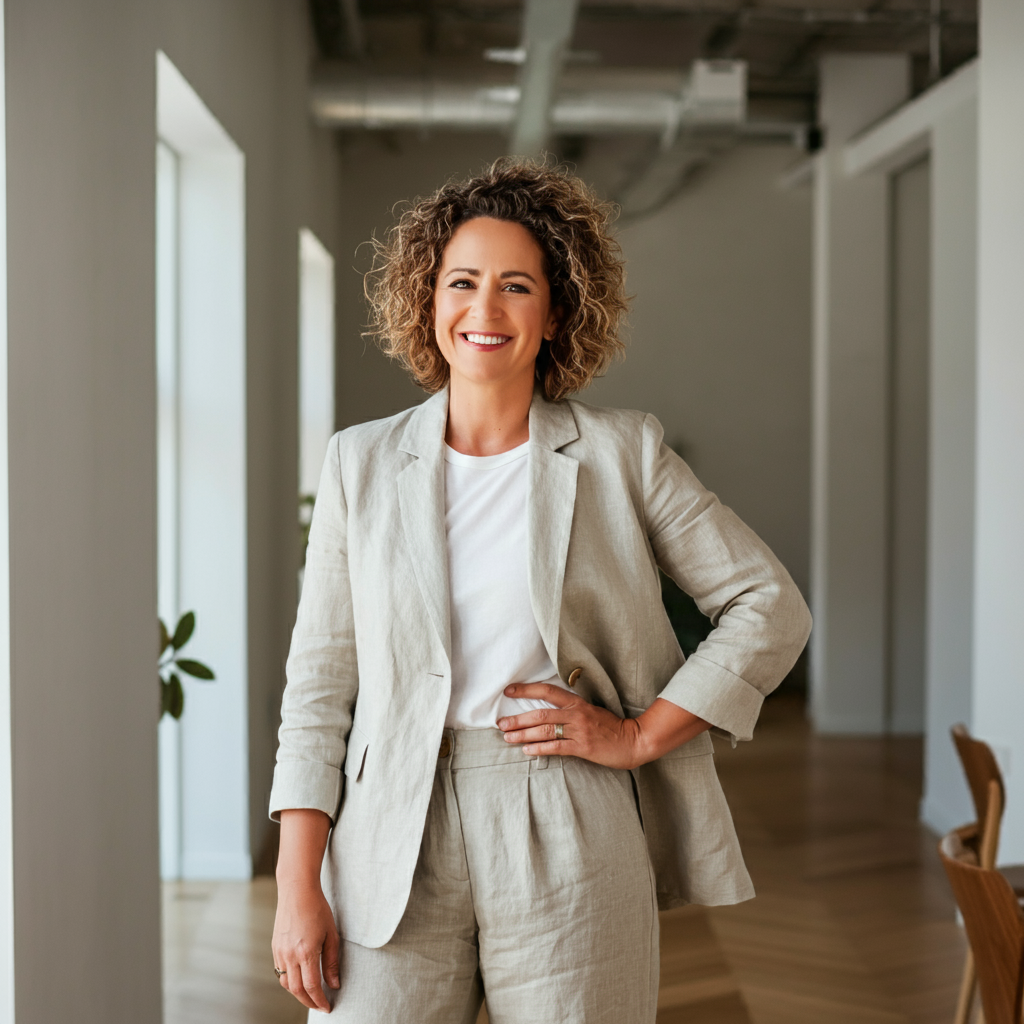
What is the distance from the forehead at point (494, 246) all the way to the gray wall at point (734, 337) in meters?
6.33

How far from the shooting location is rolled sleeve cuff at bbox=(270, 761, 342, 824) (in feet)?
4.28

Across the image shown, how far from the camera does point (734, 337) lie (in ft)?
25.9

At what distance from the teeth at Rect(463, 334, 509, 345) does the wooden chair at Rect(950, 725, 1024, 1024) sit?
5.02ft

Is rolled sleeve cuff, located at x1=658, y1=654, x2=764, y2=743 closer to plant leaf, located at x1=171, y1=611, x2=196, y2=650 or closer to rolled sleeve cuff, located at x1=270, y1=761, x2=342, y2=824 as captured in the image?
rolled sleeve cuff, located at x1=270, y1=761, x2=342, y2=824

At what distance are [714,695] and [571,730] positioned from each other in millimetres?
176

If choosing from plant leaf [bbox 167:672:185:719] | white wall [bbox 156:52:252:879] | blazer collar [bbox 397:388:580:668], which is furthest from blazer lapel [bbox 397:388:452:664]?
white wall [bbox 156:52:252:879]

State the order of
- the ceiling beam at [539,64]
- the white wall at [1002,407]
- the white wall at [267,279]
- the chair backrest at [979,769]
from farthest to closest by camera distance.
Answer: the ceiling beam at [539,64] → the white wall at [267,279] → the white wall at [1002,407] → the chair backrest at [979,769]

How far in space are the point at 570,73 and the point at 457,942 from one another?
5257 millimetres

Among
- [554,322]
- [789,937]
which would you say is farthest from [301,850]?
[789,937]

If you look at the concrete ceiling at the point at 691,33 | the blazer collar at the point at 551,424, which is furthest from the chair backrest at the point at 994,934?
the concrete ceiling at the point at 691,33

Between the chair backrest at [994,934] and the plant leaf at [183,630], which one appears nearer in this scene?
the chair backrest at [994,934]

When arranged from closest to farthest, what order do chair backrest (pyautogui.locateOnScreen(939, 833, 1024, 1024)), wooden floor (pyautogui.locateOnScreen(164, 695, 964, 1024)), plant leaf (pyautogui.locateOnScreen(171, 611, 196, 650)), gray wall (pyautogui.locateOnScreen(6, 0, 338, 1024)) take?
chair backrest (pyautogui.locateOnScreen(939, 833, 1024, 1024)) → gray wall (pyautogui.locateOnScreen(6, 0, 338, 1024)) → plant leaf (pyautogui.locateOnScreen(171, 611, 196, 650)) → wooden floor (pyautogui.locateOnScreen(164, 695, 964, 1024))

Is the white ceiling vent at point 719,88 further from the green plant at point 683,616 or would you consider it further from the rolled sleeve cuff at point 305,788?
the rolled sleeve cuff at point 305,788

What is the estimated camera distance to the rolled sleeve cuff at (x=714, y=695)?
1310 mm
